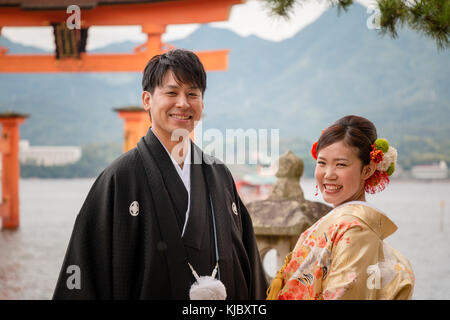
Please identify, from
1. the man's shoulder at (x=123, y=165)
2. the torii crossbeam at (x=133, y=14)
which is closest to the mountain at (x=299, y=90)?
the torii crossbeam at (x=133, y=14)

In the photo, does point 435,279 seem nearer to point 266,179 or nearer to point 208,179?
point 208,179

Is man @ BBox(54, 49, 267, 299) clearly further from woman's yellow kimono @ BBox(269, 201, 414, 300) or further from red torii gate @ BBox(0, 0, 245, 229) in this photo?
red torii gate @ BBox(0, 0, 245, 229)

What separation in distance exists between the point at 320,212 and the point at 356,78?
41.2 meters

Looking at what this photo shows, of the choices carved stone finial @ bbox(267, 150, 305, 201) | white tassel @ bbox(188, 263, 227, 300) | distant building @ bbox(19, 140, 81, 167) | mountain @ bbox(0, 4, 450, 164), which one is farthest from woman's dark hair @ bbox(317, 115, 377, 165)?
distant building @ bbox(19, 140, 81, 167)

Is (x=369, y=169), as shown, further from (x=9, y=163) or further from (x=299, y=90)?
(x=299, y=90)

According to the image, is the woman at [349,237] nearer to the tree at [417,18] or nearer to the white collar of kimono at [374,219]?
the white collar of kimono at [374,219]

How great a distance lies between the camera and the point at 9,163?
9.38 m

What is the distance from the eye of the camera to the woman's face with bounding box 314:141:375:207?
1808 mm

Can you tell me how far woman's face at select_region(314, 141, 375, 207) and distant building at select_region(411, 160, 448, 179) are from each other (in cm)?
2637

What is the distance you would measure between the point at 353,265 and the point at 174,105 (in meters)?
0.92

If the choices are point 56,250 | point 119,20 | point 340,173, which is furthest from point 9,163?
point 340,173

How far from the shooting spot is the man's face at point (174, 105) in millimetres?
1831

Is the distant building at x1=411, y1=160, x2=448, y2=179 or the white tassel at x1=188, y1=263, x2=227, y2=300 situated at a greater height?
the distant building at x1=411, y1=160, x2=448, y2=179

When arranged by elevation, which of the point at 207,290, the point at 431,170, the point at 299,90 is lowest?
the point at 207,290
